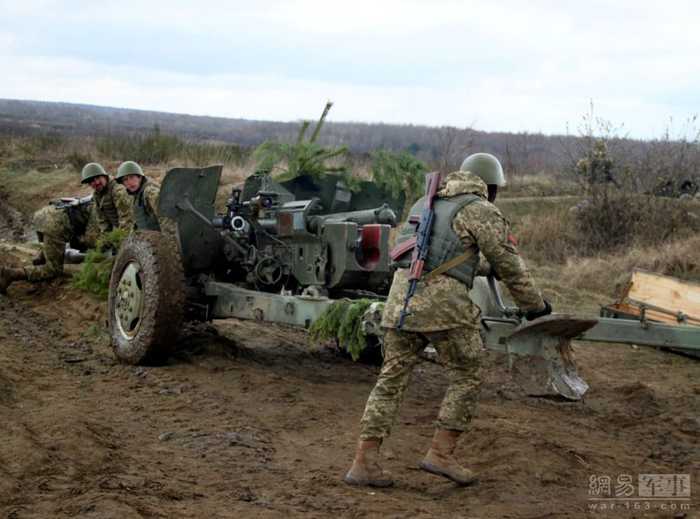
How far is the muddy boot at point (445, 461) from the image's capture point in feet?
17.7

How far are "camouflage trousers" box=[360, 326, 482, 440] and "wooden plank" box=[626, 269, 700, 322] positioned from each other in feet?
16.0

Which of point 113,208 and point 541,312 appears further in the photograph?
point 113,208

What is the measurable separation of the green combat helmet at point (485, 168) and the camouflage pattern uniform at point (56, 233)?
606 centimetres

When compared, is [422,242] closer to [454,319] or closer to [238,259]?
[454,319]

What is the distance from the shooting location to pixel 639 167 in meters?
17.5

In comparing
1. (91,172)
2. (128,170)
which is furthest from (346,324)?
(91,172)

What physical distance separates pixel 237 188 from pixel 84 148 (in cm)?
1938

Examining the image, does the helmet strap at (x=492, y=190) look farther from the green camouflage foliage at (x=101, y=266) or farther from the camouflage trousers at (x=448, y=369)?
the green camouflage foliage at (x=101, y=266)

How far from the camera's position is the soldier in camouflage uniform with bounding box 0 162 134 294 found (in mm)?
10156

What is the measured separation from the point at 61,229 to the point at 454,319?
21.1 ft

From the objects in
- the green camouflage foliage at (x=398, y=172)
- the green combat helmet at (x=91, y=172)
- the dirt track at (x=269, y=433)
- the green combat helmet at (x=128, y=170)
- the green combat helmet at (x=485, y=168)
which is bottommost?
the dirt track at (x=269, y=433)

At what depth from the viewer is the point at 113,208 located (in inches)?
398

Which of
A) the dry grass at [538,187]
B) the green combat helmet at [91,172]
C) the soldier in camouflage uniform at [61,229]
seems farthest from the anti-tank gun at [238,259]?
the dry grass at [538,187]

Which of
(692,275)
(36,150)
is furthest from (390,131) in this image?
(692,275)
